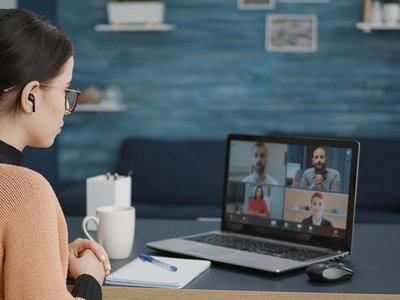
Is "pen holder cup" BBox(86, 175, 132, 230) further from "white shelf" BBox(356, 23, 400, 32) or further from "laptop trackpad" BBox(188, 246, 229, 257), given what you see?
"white shelf" BBox(356, 23, 400, 32)

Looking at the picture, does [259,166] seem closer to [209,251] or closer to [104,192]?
[209,251]

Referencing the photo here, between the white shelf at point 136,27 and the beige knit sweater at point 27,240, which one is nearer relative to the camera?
the beige knit sweater at point 27,240

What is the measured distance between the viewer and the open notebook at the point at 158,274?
147 centimetres

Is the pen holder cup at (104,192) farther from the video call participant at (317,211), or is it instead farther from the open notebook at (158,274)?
the video call participant at (317,211)

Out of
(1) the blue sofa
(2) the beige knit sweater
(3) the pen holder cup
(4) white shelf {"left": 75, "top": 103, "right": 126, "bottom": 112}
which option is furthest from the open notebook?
(4) white shelf {"left": 75, "top": 103, "right": 126, "bottom": 112}

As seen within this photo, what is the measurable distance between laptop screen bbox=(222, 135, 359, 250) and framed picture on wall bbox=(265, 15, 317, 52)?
259cm

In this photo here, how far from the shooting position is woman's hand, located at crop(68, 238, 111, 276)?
5.06ft

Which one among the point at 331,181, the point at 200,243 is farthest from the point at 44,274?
the point at 331,181

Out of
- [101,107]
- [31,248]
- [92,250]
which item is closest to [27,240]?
[31,248]

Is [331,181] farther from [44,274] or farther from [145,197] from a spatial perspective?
[145,197]

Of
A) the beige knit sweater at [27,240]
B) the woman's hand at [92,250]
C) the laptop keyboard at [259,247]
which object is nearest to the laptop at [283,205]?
the laptop keyboard at [259,247]

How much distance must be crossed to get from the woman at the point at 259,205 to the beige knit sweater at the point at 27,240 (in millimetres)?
788

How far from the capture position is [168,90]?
4.54 m

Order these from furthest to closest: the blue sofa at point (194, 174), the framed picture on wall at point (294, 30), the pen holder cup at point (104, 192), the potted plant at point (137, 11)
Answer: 1. the framed picture on wall at point (294, 30)
2. the potted plant at point (137, 11)
3. the blue sofa at point (194, 174)
4. the pen holder cup at point (104, 192)
